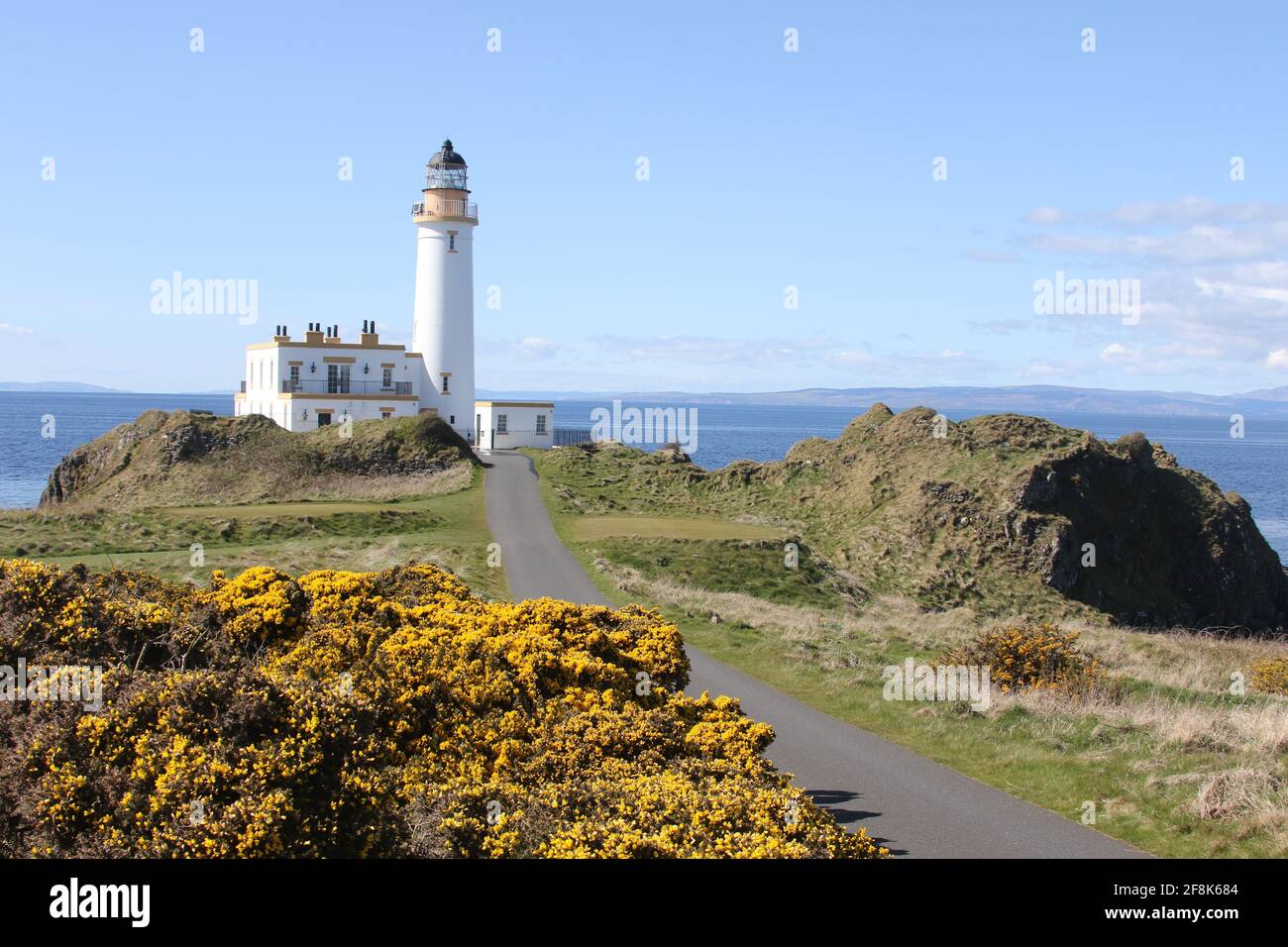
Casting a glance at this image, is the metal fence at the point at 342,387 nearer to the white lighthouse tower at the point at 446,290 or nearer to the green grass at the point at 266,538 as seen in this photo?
the white lighthouse tower at the point at 446,290

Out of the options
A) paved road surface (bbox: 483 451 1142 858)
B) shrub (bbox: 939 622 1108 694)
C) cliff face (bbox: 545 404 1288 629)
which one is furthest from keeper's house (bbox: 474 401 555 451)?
shrub (bbox: 939 622 1108 694)

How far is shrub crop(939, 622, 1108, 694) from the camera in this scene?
18.9 metres

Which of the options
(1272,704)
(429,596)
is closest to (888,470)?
(1272,704)

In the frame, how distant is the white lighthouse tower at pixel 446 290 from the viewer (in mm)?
57500

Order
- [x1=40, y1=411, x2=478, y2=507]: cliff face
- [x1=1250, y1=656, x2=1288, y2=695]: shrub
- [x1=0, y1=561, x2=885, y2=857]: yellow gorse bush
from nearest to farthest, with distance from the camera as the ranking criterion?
1. [x1=0, y1=561, x2=885, y2=857]: yellow gorse bush
2. [x1=1250, y1=656, x2=1288, y2=695]: shrub
3. [x1=40, y1=411, x2=478, y2=507]: cliff face

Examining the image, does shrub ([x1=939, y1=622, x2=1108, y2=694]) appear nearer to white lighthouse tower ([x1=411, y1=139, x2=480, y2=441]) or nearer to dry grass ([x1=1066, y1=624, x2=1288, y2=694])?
dry grass ([x1=1066, y1=624, x2=1288, y2=694])

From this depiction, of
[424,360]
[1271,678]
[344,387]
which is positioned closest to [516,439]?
[424,360]

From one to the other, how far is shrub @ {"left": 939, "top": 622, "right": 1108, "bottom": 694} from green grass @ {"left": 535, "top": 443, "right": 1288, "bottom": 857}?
0.88 m

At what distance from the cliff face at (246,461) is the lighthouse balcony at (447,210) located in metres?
11.1

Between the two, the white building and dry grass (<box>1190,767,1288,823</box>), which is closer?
dry grass (<box>1190,767,1288,823</box>)

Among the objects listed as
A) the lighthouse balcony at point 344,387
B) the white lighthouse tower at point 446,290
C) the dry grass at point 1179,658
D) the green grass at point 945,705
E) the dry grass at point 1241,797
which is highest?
the white lighthouse tower at point 446,290

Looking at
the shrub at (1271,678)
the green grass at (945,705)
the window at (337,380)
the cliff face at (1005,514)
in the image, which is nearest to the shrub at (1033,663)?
the green grass at (945,705)

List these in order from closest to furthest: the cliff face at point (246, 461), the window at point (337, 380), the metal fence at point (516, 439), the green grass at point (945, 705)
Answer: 1. the green grass at point (945, 705)
2. the cliff face at point (246, 461)
3. the window at point (337, 380)
4. the metal fence at point (516, 439)
